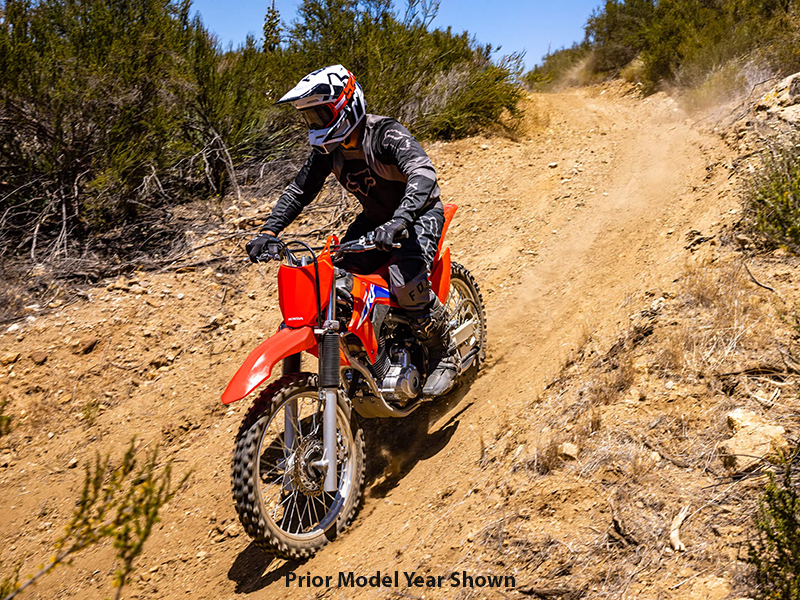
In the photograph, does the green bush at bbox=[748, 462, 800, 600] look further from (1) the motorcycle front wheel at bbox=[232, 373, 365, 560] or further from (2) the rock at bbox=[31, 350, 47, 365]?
(2) the rock at bbox=[31, 350, 47, 365]

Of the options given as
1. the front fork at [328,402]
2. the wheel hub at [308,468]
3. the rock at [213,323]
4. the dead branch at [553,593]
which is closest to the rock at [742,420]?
the dead branch at [553,593]

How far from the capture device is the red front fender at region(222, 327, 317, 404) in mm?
3043

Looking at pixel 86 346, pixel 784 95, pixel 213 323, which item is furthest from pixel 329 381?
pixel 784 95

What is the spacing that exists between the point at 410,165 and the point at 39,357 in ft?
13.9

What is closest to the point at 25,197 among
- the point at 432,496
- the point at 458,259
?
the point at 458,259

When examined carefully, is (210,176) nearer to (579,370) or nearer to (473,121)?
(473,121)

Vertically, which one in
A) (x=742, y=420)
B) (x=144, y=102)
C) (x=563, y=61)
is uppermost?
(x=563, y=61)

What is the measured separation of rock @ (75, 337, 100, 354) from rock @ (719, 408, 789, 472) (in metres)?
5.49

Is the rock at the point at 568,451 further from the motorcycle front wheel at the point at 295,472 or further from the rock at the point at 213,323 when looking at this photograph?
the rock at the point at 213,323

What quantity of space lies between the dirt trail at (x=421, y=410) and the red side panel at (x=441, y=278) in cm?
91

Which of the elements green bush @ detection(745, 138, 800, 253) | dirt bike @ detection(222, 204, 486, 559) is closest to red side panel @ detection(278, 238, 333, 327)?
dirt bike @ detection(222, 204, 486, 559)

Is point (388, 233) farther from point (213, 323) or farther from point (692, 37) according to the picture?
point (692, 37)

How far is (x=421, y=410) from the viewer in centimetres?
482

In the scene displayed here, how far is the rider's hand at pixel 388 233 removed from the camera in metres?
3.23
